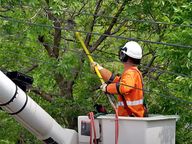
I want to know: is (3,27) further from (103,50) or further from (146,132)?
(146,132)

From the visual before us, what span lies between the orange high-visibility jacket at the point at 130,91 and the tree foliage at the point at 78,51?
2.10 feet

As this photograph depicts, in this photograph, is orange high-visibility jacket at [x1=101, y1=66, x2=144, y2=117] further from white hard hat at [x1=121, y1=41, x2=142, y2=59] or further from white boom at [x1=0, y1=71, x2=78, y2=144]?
white boom at [x1=0, y1=71, x2=78, y2=144]

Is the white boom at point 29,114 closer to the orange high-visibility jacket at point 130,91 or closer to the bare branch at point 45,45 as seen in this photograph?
the orange high-visibility jacket at point 130,91

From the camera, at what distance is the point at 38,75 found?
746cm

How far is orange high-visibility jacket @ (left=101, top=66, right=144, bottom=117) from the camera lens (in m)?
5.39

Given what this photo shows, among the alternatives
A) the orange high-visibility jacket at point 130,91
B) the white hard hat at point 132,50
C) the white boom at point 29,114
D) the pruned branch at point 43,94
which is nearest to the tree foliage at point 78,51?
the pruned branch at point 43,94

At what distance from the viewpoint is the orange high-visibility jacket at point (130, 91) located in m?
5.39

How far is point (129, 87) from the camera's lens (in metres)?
5.38

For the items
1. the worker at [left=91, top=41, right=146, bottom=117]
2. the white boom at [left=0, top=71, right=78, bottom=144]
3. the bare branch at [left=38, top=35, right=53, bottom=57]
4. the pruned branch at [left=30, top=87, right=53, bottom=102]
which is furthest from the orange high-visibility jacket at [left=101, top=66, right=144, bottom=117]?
the pruned branch at [left=30, top=87, right=53, bottom=102]

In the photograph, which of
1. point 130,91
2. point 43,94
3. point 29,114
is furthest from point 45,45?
point 29,114

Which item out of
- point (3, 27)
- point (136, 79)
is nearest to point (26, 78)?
point (136, 79)

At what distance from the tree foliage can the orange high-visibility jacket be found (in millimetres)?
639

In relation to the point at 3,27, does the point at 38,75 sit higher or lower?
lower

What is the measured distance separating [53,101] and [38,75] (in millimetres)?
452
